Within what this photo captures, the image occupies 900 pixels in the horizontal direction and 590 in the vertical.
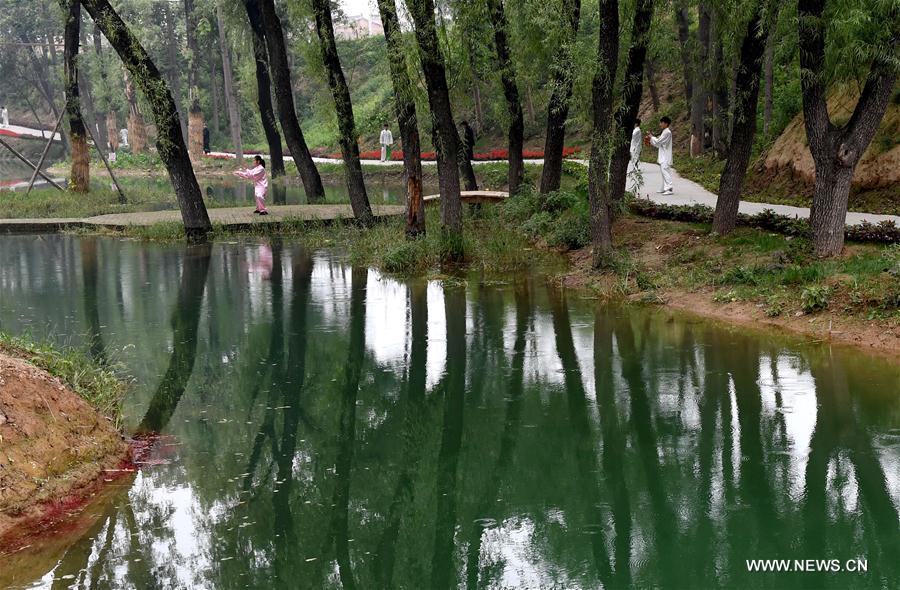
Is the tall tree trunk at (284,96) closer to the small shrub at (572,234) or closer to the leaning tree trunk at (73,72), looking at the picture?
the leaning tree trunk at (73,72)

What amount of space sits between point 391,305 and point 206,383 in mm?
4433

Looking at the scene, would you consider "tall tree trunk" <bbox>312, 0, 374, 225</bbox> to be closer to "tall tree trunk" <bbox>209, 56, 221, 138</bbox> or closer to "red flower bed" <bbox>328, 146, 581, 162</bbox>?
"red flower bed" <bbox>328, 146, 581, 162</bbox>

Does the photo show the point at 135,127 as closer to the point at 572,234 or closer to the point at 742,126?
the point at 572,234

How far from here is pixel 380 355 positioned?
11977 mm

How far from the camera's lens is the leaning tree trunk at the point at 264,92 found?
3191 centimetres

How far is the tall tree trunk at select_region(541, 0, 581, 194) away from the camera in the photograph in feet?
50.4

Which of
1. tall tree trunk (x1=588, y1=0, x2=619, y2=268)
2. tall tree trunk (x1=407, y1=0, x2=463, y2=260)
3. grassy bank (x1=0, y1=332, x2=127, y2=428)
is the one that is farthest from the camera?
tall tree trunk (x1=407, y1=0, x2=463, y2=260)

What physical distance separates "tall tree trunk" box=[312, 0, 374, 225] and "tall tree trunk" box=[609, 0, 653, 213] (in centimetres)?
635

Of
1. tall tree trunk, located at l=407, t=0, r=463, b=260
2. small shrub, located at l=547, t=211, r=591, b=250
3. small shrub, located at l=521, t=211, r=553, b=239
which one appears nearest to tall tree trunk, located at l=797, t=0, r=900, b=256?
small shrub, located at l=547, t=211, r=591, b=250

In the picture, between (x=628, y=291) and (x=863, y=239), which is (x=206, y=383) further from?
(x=863, y=239)

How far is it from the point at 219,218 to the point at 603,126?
12.3 meters

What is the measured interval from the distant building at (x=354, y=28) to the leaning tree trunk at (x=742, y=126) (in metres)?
9.79

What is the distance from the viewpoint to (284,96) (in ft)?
84.9

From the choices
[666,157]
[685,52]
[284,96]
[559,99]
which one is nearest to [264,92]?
[284,96]
